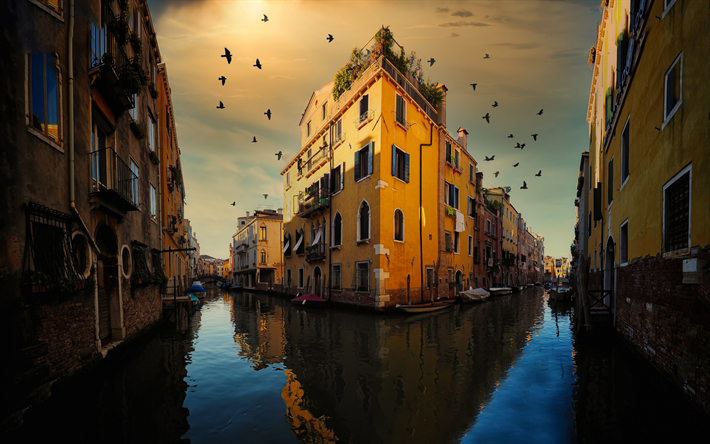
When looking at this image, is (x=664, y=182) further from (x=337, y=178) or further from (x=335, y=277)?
(x=337, y=178)

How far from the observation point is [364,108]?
62.4ft

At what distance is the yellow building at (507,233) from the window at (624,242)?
30518 millimetres

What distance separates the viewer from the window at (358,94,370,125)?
61.6ft

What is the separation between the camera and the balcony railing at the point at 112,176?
299 inches

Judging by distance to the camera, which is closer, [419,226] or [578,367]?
[578,367]

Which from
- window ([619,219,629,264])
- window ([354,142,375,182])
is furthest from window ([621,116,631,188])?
window ([354,142,375,182])

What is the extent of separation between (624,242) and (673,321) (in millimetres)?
4966

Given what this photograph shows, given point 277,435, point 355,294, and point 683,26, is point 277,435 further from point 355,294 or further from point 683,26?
point 355,294

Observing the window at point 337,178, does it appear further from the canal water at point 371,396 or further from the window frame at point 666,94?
the window frame at point 666,94

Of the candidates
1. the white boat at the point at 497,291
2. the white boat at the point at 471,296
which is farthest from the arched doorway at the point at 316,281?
the white boat at the point at 497,291

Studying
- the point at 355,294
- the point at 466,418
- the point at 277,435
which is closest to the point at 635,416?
the point at 466,418

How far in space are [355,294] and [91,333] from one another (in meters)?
13.3

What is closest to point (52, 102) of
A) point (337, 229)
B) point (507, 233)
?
point (337, 229)

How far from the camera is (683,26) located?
513cm
